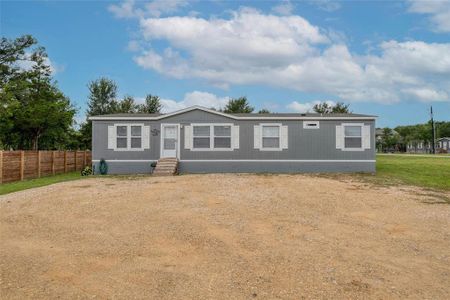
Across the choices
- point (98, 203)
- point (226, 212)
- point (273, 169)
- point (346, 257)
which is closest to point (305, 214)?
point (226, 212)

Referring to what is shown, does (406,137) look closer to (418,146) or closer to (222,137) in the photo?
(418,146)

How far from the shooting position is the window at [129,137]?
19.2m

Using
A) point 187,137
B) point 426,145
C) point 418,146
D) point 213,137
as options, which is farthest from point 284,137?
point 418,146

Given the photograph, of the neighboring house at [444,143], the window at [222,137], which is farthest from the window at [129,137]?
the neighboring house at [444,143]

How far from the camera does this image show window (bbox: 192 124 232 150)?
19109 millimetres

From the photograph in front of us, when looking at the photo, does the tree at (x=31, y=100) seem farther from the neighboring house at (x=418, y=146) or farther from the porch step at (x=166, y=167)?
the neighboring house at (x=418, y=146)

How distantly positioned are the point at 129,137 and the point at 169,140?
2.12 metres

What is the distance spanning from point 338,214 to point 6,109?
2299 centimetres

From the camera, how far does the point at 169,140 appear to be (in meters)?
19.2

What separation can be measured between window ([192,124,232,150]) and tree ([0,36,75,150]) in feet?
46.6

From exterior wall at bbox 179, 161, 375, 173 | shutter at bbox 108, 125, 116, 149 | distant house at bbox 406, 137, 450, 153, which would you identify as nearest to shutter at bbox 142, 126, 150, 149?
shutter at bbox 108, 125, 116, 149

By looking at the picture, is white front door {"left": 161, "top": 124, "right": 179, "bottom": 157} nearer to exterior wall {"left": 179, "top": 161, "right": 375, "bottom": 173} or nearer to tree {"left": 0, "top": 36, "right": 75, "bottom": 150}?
exterior wall {"left": 179, "top": 161, "right": 375, "bottom": 173}

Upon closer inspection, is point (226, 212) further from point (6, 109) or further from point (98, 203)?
point (6, 109)

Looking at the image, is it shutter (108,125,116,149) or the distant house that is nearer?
shutter (108,125,116,149)
